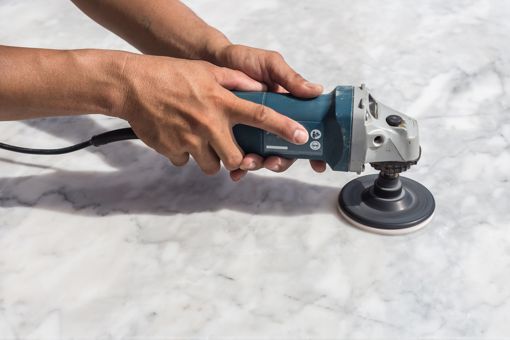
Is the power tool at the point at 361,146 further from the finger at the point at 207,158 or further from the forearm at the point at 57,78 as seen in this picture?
the forearm at the point at 57,78

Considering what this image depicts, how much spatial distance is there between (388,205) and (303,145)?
0.22m

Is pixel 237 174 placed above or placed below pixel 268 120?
below

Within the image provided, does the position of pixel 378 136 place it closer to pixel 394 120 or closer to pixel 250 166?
pixel 394 120

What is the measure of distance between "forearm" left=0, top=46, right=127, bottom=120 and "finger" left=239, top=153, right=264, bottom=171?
0.26 metres

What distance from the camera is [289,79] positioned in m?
1.32

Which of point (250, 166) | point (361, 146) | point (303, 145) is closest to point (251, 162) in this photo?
point (250, 166)

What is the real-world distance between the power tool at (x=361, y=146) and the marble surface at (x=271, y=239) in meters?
0.04

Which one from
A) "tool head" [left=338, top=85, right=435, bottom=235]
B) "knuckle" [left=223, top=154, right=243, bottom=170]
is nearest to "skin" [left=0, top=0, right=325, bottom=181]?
"knuckle" [left=223, top=154, right=243, bottom=170]

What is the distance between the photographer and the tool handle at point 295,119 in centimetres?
123

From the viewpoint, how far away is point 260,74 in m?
1.41

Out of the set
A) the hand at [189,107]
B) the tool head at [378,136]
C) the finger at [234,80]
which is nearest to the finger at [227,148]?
the hand at [189,107]

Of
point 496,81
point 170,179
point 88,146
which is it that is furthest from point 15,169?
point 496,81

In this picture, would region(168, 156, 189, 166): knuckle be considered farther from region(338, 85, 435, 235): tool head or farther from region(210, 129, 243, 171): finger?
region(338, 85, 435, 235): tool head

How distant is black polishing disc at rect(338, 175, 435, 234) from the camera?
1.28 m
